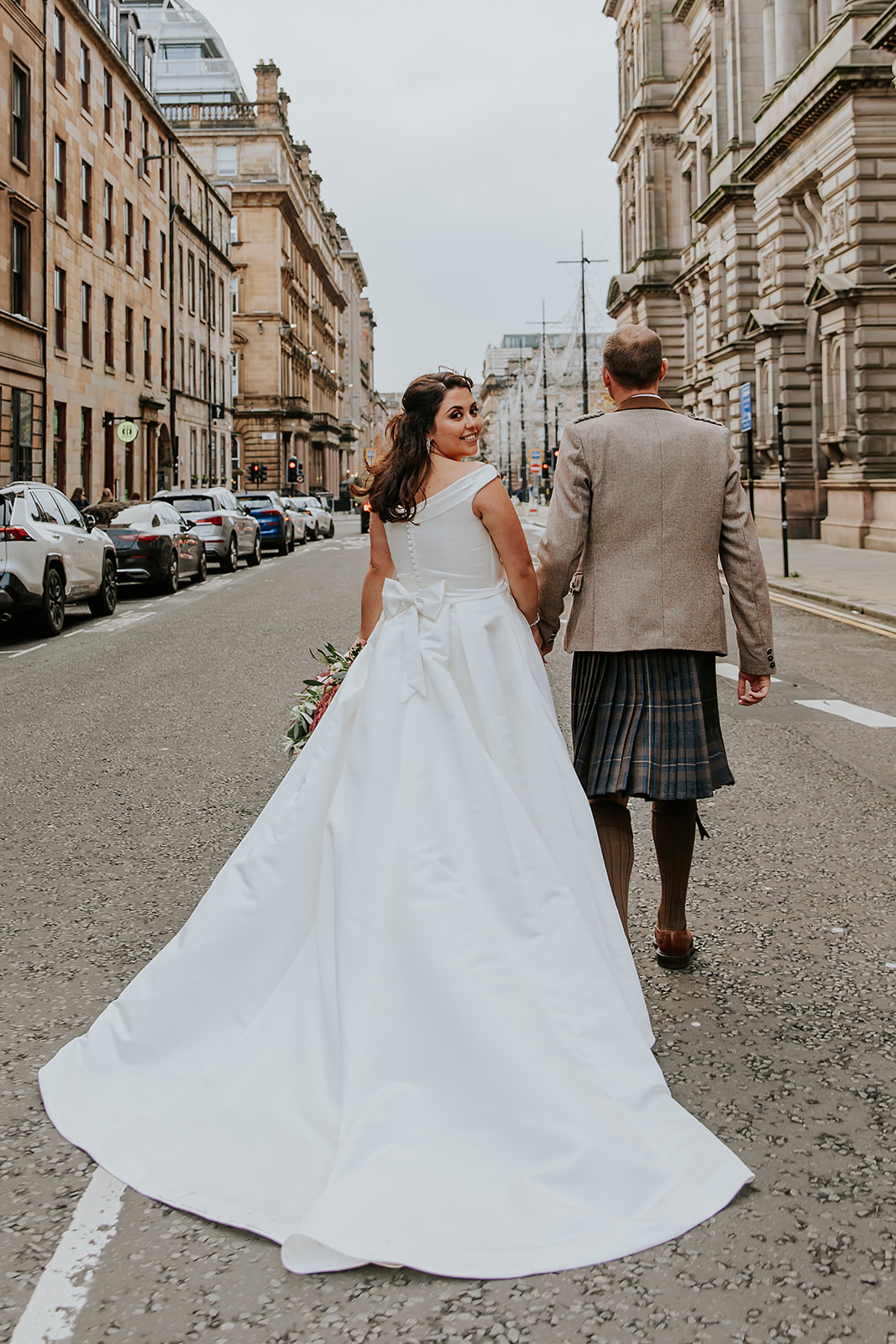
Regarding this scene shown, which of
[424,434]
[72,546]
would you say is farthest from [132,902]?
[72,546]

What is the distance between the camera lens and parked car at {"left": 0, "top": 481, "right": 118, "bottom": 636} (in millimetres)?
14211

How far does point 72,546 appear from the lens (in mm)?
16000

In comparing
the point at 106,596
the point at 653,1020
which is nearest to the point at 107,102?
the point at 106,596

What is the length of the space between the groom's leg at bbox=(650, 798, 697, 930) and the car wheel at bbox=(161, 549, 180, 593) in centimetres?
1799

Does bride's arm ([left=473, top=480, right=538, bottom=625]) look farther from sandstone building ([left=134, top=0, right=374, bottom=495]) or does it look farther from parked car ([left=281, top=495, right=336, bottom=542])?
sandstone building ([left=134, top=0, right=374, bottom=495])

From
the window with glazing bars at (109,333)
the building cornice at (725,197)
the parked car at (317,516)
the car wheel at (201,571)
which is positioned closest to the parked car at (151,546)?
the car wheel at (201,571)

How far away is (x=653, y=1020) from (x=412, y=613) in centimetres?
144

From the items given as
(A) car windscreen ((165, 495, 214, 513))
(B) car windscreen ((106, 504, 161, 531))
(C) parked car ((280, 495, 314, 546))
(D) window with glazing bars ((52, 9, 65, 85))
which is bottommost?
(B) car windscreen ((106, 504, 161, 531))

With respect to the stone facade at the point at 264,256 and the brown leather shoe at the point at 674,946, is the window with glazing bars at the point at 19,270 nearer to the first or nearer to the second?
the brown leather shoe at the point at 674,946

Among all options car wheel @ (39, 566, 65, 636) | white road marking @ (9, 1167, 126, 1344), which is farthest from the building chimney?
white road marking @ (9, 1167, 126, 1344)

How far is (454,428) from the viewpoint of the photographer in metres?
3.69

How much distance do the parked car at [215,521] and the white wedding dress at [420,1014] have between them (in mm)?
23009

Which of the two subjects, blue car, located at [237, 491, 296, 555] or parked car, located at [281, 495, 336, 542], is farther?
parked car, located at [281, 495, 336, 542]

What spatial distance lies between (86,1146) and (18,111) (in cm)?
3477
